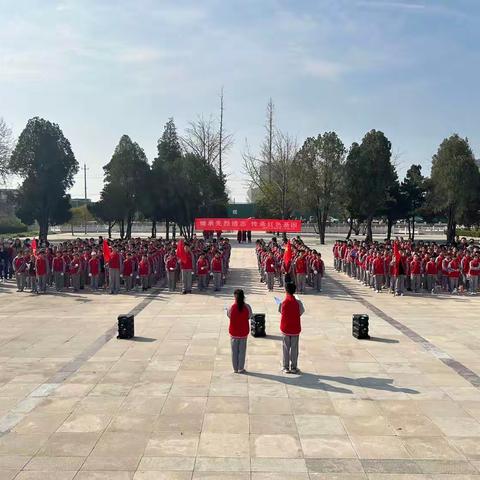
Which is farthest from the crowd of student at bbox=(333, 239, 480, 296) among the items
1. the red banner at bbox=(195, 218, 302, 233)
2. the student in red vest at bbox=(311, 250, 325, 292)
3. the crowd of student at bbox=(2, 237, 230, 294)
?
the red banner at bbox=(195, 218, 302, 233)

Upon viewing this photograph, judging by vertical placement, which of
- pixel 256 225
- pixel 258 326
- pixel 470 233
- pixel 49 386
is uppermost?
pixel 256 225

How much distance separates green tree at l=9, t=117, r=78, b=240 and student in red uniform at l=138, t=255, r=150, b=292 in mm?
24300

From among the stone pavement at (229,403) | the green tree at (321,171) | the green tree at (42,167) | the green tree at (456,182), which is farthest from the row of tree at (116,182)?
the stone pavement at (229,403)

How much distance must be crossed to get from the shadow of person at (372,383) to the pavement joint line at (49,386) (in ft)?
15.8

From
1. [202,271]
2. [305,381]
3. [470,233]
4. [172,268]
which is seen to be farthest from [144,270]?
[470,233]

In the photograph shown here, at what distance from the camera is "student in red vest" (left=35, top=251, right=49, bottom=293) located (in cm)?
2030

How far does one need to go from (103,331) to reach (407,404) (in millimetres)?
8138

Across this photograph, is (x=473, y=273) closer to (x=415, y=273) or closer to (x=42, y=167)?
(x=415, y=273)

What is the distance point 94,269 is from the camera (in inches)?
842

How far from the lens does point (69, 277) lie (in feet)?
72.0

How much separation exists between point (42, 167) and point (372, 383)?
38.7 metres

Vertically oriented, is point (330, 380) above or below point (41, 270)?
below

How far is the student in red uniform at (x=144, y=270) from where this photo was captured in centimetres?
2111

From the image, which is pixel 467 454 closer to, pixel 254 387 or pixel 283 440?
pixel 283 440
